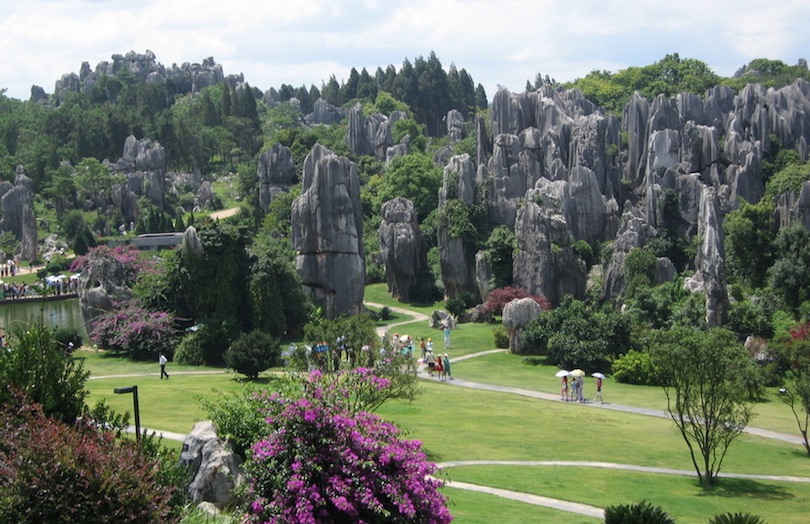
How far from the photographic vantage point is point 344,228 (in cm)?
5909

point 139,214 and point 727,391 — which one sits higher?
point 139,214

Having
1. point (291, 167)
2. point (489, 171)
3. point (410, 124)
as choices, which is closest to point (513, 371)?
point (489, 171)

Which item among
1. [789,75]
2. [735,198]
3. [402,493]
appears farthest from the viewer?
[789,75]

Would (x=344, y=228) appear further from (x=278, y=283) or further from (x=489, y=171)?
(x=489, y=171)

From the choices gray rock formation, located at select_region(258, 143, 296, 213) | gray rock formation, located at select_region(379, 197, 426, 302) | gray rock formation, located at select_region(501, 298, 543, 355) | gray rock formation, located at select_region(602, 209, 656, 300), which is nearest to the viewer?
gray rock formation, located at select_region(501, 298, 543, 355)

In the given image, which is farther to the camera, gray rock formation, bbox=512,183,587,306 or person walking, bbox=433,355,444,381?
gray rock formation, bbox=512,183,587,306

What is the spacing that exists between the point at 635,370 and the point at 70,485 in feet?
110

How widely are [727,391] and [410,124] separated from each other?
93.7 metres

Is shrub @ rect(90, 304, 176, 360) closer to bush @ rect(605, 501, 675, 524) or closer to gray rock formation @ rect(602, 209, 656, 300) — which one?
gray rock formation @ rect(602, 209, 656, 300)

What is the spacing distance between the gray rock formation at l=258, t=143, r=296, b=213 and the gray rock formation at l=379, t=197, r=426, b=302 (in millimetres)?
25356

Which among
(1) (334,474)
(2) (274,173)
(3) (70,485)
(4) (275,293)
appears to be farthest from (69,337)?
(2) (274,173)

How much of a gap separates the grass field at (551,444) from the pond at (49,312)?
810 inches

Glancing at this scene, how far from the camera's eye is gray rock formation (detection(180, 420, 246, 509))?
2052cm

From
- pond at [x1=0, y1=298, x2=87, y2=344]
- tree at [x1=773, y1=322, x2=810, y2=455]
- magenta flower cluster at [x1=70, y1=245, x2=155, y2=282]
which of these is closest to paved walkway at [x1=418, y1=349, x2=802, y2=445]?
tree at [x1=773, y1=322, x2=810, y2=455]
